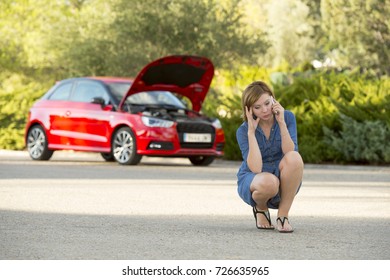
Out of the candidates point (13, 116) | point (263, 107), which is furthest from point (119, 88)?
point (263, 107)

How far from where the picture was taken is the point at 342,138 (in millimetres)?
23922

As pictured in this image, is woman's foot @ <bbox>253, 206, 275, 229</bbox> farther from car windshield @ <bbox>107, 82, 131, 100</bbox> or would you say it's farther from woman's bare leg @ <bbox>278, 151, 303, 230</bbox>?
car windshield @ <bbox>107, 82, 131, 100</bbox>

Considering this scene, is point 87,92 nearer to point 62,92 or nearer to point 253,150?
point 62,92

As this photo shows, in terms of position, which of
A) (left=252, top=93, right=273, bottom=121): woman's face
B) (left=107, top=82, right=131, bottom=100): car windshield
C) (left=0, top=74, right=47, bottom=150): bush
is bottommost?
(left=0, top=74, right=47, bottom=150): bush

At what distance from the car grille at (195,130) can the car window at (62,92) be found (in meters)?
2.89

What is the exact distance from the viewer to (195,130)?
72.5 feet

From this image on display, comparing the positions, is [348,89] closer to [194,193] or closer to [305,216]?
[194,193]

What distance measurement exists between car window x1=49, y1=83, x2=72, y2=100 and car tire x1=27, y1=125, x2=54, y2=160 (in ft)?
2.33

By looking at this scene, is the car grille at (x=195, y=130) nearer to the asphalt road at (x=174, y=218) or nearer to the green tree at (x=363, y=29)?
the asphalt road at (x=174, y=218)

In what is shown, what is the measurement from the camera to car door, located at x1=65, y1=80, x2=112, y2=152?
22.4 m

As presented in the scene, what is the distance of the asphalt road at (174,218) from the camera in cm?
847

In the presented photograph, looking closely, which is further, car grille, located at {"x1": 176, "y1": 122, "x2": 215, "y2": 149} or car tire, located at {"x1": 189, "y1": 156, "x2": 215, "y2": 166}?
car tire, located at {"x1": 189, "y1": 156, "x2": 215, "y2": 166}

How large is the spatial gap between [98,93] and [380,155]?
19.1ft

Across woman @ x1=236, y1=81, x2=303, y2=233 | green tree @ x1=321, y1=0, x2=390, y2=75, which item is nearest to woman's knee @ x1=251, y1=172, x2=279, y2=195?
woman @ x1=236, y1=81, x2=303, y2=233
